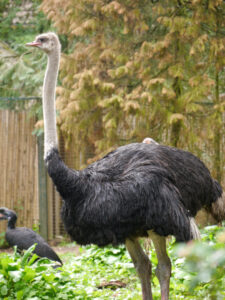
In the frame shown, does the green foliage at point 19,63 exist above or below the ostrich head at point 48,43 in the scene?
above

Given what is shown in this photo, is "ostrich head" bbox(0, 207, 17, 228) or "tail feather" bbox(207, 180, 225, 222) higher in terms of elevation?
"tail feather" bbox(207, 180, 225, 222)

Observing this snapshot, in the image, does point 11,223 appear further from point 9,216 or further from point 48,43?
point 48,43

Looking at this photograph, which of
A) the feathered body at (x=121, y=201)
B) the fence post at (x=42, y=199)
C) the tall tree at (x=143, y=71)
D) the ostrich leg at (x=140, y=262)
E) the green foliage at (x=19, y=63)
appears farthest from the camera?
the green foliage at (x=19, y=63)

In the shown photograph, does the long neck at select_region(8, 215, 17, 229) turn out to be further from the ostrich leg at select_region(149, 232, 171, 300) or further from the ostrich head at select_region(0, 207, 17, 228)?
the ostrich leg at select_region(149, 232, 171, 300)

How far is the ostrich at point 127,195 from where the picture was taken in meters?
3.41

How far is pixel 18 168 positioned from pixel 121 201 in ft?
20.2

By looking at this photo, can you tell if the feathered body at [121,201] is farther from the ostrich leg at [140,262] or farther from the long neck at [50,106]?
the ostrich leg at [140,262]

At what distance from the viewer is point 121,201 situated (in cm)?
341

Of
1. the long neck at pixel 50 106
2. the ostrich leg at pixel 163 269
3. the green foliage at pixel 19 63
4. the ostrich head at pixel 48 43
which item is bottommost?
the ostrich leg at pixel 163 269

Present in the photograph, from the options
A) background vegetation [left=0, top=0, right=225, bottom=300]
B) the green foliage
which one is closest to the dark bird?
background vegetation [left=0, top=0, right=225, bottom=300]

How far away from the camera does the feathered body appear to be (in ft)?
11.2

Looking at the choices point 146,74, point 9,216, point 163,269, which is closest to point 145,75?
point 146,74

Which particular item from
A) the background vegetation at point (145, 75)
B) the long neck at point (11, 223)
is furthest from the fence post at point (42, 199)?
the long neck at point (11, 223)

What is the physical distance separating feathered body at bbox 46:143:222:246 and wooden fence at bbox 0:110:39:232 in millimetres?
5790
